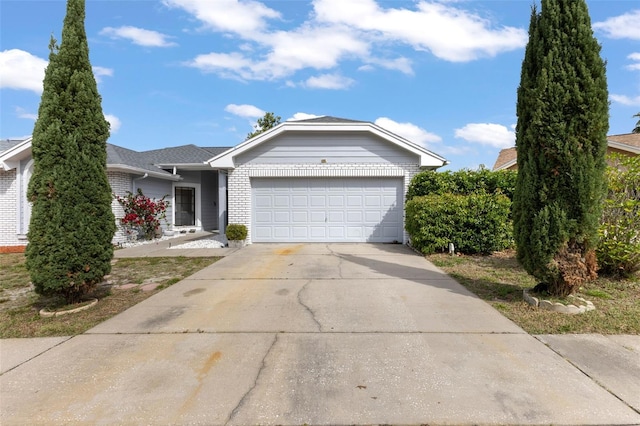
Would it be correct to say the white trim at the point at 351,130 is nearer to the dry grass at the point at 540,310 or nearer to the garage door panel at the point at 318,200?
the garage door panel at the point at 318,200

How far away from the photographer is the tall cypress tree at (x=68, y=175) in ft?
15.4

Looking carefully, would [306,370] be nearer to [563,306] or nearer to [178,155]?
[563,306]

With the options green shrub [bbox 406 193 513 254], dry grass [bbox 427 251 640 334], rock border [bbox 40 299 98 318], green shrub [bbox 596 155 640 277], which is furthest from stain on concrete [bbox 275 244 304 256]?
green shrub [bbox 596 155 640 277]

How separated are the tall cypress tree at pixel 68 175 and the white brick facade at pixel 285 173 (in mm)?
6947

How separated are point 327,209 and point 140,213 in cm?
704

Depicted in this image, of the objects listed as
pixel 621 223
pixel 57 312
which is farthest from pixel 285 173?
pixel 621 223

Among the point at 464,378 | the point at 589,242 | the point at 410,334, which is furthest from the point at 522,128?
the point at 464,378

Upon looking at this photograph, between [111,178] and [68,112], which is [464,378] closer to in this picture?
[68,112]

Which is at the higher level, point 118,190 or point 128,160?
point 128,160

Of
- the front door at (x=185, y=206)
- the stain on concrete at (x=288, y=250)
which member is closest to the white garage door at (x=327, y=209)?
the stain on concrete at (x=288, y=250)

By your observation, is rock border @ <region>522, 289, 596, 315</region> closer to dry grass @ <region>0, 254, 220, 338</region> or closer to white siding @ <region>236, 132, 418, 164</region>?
dry grass @ <region>0, 254, 220, 338</region>

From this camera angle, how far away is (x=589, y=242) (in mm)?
4797

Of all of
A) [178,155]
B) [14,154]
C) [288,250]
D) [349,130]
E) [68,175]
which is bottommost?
[288,250]

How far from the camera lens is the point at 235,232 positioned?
449 inches
